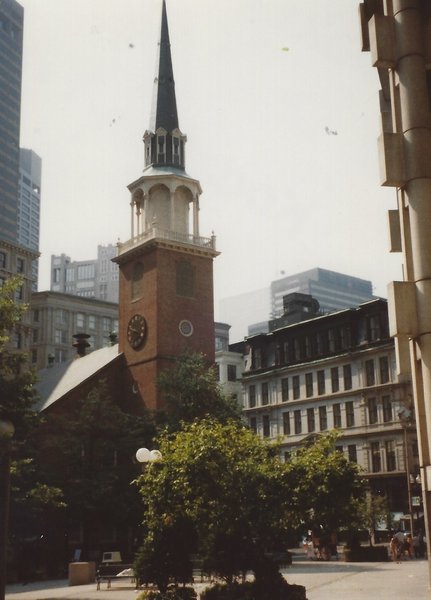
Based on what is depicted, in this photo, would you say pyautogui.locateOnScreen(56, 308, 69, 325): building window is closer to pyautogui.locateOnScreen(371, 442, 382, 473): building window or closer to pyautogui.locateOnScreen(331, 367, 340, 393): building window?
pyautogui.locateOnScreen(331, 367, 340, 393): building window

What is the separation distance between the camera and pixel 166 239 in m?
51.5

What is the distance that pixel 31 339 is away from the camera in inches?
4045

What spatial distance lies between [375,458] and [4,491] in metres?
47.8

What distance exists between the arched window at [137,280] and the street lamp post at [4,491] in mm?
37753

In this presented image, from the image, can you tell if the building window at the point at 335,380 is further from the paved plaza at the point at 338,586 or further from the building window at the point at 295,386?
the paved plaza at the point at 338,586

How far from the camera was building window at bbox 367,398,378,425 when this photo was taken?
59.0m

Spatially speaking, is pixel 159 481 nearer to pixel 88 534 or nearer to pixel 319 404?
pixel 88 534

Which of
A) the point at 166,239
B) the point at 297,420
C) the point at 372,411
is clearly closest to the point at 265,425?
the point at 297,420

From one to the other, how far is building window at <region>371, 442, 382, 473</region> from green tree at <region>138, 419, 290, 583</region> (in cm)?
4102

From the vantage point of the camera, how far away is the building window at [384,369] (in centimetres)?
5909

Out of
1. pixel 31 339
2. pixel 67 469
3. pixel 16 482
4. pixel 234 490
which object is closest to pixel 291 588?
pixel 234 490

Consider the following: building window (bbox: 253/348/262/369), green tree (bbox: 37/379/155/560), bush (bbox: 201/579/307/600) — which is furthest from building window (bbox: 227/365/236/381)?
bush (bbox: 201/579/307/600)

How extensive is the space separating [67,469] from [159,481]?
26.8m

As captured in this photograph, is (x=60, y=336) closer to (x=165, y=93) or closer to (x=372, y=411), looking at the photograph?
(x=165, y=93)
